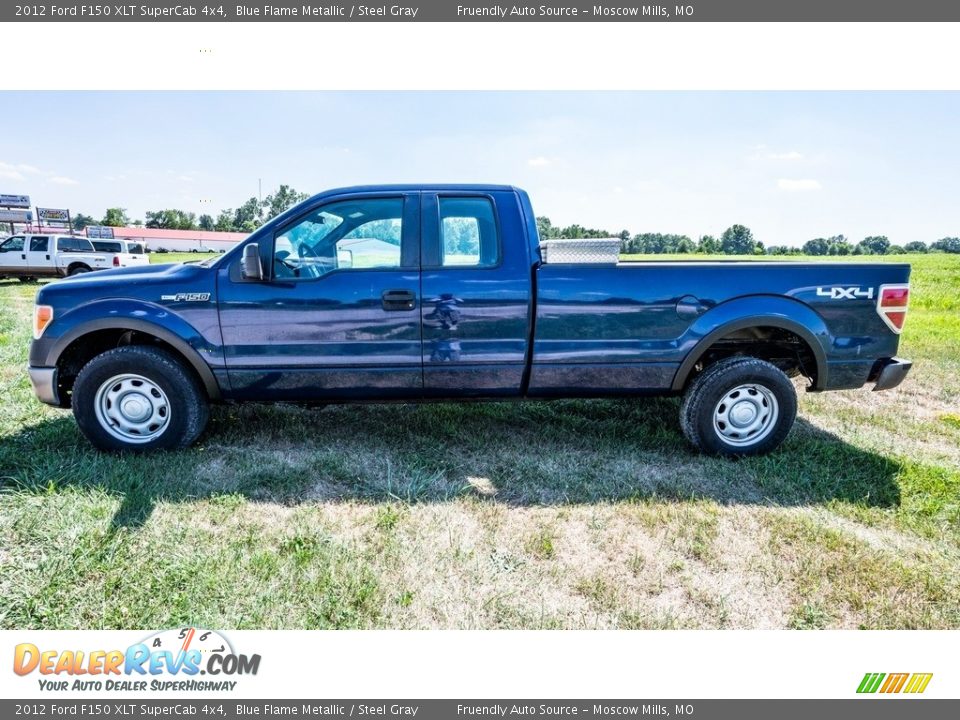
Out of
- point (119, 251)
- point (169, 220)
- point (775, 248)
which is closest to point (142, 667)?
point (119, 251)

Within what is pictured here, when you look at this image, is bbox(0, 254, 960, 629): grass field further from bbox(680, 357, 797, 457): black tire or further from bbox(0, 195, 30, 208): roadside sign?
bbox(0, 195, 30, 208): roadside sign

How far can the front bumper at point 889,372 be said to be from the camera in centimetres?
375

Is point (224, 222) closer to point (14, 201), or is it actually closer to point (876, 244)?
point (14, 201)

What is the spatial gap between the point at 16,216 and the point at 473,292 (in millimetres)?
64093

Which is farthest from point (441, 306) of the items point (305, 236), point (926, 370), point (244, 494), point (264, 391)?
point (926, 370)

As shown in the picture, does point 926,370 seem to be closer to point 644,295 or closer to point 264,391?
point 644,295

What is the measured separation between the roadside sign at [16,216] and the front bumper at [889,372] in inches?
2565

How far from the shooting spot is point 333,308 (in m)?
3.64

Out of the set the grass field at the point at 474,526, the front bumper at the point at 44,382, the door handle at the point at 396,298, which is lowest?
the grass field at the point at 474,526

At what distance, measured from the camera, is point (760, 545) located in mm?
2896

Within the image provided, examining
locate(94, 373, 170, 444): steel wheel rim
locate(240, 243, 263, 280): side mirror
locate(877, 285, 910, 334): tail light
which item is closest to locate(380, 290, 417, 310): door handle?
locate(240, 243, 263, 280): side mirror

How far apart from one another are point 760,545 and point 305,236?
11.1ft

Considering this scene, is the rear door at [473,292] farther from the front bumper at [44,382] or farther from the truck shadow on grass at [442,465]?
the front bumper at [44,382]

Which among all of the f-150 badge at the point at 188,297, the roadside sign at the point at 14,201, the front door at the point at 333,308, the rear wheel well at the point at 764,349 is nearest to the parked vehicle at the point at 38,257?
the f-150 badge at the point at 188,297
